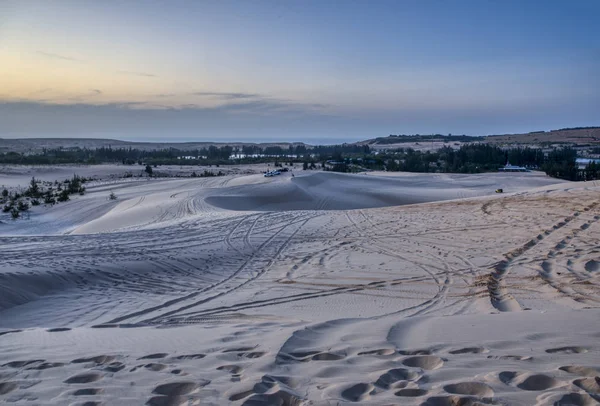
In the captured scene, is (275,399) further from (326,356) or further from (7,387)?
(7,387)

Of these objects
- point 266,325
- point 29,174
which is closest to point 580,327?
point 266,325

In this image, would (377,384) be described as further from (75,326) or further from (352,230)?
(352,230)

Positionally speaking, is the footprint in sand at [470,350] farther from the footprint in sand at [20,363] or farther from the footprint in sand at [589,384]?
the footprint in sand at [20,363]

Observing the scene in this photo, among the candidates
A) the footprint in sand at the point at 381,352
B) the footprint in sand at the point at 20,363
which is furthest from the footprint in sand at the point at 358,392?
the footprint in sand at the point at 20,363

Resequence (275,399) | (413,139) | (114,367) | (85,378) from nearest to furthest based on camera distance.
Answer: (275,399) → (85,378) → (114,367) → (413,139)

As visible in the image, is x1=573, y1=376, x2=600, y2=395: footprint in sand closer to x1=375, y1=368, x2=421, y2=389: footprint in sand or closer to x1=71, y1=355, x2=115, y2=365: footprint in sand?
x1=375, y1=368, x2=421, y2=389: footprint in sand

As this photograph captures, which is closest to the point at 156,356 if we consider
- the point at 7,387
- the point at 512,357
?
the point at 7,387
